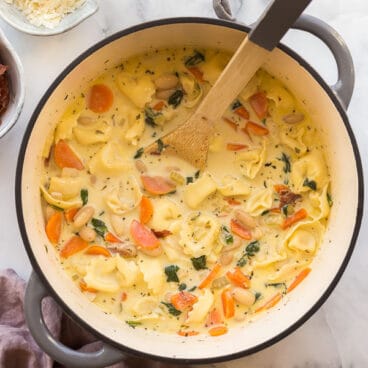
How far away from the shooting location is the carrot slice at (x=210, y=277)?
2.66 meters

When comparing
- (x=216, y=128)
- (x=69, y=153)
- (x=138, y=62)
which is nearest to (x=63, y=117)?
(x=69, y=153)

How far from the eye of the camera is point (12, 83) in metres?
2.62

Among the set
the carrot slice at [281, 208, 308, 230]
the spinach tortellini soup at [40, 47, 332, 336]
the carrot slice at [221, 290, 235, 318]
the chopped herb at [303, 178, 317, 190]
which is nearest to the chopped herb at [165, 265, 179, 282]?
the spinach tortellini soup at [40, 47, 332, 336]

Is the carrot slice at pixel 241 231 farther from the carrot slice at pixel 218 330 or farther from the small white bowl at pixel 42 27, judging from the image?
the small white bowl at pixel 42 27

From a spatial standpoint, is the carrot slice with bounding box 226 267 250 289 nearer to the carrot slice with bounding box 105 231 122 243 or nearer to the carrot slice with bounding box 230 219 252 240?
the carrot slice with bounding box 230 219 252 240

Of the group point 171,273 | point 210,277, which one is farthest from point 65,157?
point 210,277

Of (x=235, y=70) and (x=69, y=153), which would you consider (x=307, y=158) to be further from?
(x=69, y=153)

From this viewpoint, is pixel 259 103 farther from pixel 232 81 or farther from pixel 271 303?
pixel 271 303

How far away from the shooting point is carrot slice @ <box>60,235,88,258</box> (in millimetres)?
2641

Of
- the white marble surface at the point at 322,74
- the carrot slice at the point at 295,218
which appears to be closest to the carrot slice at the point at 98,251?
the white marble surface at the point at 322,74

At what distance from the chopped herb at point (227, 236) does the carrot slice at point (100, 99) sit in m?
0.54

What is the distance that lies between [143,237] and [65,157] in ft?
1.18

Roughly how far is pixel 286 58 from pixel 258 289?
0.76 m

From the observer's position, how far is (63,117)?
258 cm
